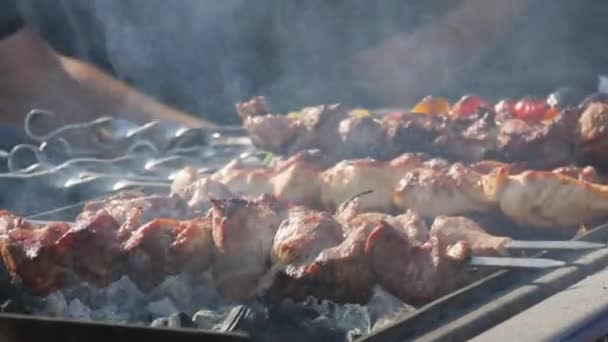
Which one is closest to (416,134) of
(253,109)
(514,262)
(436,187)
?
(436,187)

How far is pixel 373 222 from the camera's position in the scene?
8.28 feet

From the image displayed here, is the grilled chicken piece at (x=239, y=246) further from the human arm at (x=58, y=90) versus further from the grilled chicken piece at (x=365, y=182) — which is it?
the human arm at (x=58, y=90)

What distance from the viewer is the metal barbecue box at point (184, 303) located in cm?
190

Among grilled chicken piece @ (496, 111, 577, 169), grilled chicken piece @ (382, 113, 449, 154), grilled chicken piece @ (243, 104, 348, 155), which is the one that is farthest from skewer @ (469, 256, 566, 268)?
grilled chicken piece @ (243, 104, 348, 155)

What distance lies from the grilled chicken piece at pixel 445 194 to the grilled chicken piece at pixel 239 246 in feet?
1.99

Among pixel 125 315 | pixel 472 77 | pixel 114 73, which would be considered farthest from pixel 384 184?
pixel 472 77

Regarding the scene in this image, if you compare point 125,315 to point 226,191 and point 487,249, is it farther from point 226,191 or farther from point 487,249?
point 487,249

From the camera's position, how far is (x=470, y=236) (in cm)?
241

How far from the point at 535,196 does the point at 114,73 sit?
15.4ft

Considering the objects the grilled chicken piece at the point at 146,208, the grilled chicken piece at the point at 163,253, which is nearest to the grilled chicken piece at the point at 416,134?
the grilled chicken piece at the point at 146,208

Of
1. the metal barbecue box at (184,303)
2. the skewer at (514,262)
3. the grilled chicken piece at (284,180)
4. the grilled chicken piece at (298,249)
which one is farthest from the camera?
the grilled chicken piece at (284,180)

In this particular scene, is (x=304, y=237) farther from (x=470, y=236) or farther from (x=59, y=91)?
(x=59, y=91)

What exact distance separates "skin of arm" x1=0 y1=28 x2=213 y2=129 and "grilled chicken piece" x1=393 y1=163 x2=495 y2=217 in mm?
2951

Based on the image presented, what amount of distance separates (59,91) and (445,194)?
3750mm
